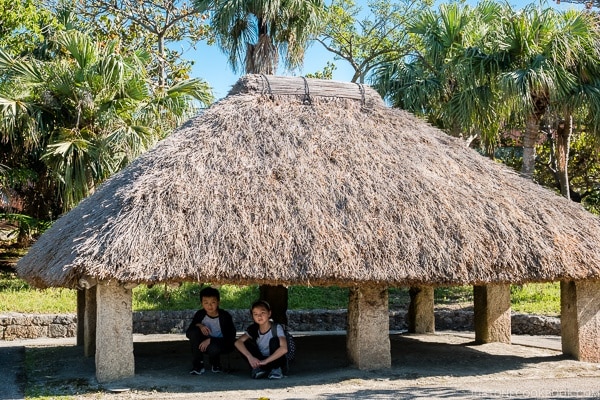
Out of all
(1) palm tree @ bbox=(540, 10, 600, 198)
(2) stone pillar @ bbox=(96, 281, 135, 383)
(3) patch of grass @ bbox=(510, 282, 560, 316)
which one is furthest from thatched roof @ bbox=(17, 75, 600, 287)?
(3) patch of grass @ bbox=(510, 282, 560, 316)

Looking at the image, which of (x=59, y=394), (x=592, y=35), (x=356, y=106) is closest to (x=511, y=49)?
(x=592, y=35)

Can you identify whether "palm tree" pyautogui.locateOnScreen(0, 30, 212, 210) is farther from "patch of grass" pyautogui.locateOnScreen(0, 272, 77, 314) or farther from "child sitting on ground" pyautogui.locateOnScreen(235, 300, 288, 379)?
"child sitting on ground" pyautogui.locateOnScreen(235, 300, 288, 379)

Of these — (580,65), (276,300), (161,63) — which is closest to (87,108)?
(276,300)

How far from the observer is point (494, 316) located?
1225 centimetres

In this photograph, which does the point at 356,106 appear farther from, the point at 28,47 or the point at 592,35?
the point at 28,47

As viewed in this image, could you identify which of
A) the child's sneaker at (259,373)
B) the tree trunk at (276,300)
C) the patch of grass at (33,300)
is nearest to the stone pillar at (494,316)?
the tree trunk at (276,300)

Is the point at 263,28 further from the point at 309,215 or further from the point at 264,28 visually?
the point at 309,215

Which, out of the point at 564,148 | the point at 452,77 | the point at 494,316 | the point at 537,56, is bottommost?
the point at 494,316

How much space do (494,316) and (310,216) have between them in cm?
484

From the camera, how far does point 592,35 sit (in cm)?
1421

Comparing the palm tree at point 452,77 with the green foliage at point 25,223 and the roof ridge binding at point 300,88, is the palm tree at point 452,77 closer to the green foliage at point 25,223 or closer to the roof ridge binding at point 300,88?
the roof ridge binding at point 300,88

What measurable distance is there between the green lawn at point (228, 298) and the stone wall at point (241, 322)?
2.17ft

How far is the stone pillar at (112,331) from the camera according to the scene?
338 inches

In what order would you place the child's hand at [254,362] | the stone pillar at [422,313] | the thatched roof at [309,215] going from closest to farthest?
the thatched roof at [309,215], the child's hand at [254,362], the stone pillar at [422,313]
